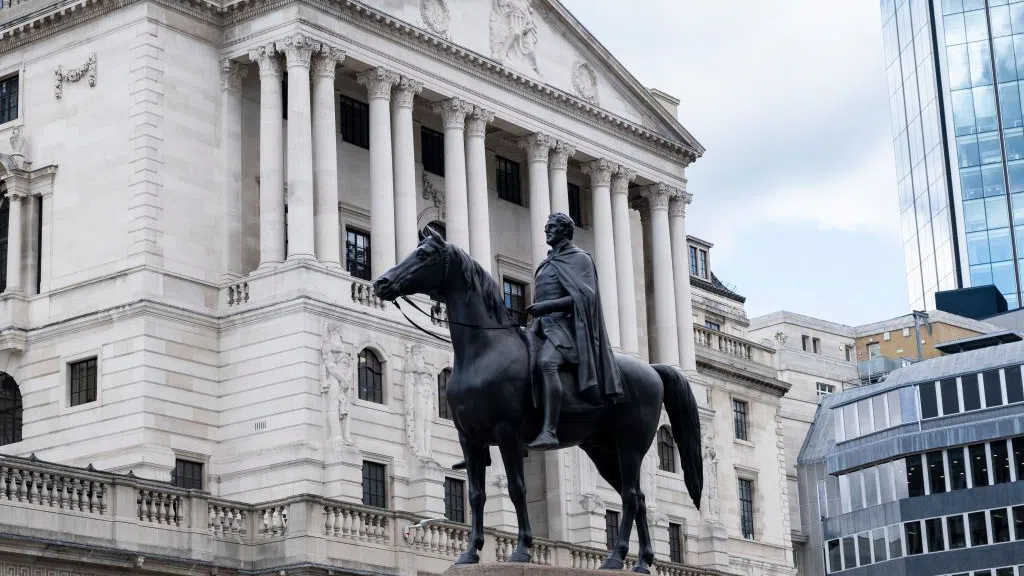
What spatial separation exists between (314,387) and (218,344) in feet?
13.3

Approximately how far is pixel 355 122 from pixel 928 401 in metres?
35.1

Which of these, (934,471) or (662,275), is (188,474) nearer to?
(662,275)

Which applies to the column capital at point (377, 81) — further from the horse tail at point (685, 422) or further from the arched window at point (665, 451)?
the horse tail at point (685, 422)

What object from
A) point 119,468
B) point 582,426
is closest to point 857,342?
point 119,468

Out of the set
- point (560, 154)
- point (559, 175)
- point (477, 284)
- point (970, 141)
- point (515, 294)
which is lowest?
point (477, 284)

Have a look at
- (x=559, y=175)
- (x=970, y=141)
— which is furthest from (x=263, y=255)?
(x=970, y=141)

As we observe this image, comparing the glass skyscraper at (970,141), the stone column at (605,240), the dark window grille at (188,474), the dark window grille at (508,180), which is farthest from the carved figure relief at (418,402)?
the glass skyscraper at (970,141)

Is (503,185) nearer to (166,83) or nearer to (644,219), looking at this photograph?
(644,219)

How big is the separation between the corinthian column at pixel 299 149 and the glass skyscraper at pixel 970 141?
93.1 meters

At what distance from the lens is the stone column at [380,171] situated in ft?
212

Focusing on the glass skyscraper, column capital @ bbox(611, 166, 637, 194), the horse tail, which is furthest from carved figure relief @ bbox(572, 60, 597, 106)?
the glass skyscraper

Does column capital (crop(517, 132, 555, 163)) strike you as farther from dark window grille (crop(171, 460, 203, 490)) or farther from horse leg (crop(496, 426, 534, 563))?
horse leg (crop(496, 426, 534, 563))

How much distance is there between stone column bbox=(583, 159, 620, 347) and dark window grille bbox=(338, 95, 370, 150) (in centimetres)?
965

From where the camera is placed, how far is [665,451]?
248ft
